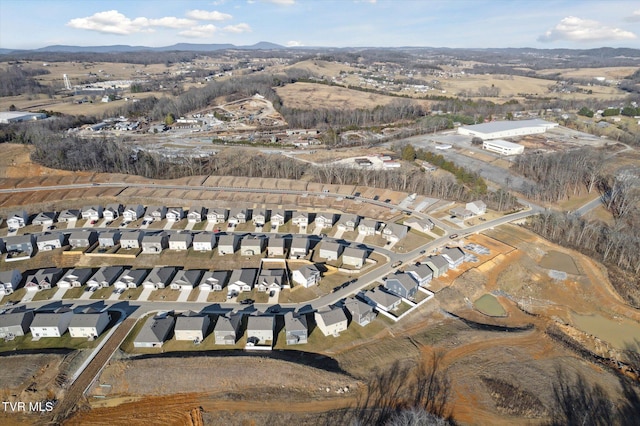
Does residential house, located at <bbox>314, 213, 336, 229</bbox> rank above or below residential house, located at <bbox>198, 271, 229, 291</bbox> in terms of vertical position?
above

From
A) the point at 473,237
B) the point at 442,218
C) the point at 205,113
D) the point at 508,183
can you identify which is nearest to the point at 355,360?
the point at 473,237

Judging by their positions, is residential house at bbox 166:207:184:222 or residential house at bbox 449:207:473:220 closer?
residential house at bbox 166:207:184:222

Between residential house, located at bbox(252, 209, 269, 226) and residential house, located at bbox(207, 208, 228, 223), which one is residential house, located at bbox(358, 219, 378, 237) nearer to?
residential house, located at bbox(252, 209, 269, 226)

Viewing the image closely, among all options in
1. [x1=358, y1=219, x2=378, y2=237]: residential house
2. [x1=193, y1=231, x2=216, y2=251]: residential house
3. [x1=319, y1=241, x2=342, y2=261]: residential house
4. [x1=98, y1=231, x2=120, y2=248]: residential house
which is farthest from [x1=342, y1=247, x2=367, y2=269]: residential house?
[x1=98, y1=231, x2=120, y2=248]: residential house

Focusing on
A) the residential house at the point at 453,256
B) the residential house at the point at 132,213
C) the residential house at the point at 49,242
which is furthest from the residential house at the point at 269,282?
the residential house at the point at 49,242

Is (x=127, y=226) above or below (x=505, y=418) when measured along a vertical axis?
above

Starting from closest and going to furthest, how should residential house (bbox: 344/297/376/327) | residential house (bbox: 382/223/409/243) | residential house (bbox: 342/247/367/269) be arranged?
residential house (bbox: 344/297/376/327), residential house (bbox: 342/247/367/269), residential house (bbox: 382/223/409/243)

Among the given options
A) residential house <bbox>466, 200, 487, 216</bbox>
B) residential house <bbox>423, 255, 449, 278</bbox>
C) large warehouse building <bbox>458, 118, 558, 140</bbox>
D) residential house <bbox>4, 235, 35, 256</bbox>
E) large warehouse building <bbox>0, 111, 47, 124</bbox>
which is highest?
large warehouse building <bbox>0, 111, 47, 124</bbox>

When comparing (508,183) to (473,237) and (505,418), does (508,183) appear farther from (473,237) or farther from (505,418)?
(505,418)
